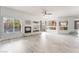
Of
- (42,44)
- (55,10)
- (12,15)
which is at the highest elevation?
(55,10)

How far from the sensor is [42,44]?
2645 mm

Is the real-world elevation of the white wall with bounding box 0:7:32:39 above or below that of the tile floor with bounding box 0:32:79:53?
above

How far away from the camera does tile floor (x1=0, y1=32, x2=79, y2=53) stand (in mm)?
2580

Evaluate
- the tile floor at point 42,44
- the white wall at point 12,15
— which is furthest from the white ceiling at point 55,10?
the tile floor at point 42,44

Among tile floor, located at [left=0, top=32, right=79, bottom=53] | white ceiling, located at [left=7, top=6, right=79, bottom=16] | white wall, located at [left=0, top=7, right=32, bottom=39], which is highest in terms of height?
white ceiling, located at [left=7, top=6, right=79, bottom=16]

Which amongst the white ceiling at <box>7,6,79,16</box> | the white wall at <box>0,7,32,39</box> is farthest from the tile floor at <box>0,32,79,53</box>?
the white ceiling at <box>7,6,79,16</box>

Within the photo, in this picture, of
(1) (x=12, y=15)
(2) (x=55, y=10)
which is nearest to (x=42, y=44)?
(2) (x=55, y=10)

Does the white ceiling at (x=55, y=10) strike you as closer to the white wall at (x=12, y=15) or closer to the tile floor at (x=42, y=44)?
the white wall at (x=12, y=15)

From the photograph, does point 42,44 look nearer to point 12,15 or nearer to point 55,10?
point 55,10

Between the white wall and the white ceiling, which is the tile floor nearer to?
the white wall

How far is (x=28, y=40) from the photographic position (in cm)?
265

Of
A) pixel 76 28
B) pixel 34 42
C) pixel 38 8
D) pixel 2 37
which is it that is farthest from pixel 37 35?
pixel 76 28

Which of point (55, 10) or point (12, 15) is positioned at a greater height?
point (55, 10)

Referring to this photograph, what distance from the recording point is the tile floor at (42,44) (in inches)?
102
